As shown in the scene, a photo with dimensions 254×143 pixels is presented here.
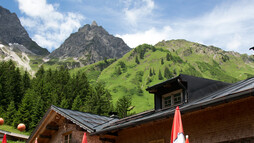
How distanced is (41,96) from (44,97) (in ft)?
2.94

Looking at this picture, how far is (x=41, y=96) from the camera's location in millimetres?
69000

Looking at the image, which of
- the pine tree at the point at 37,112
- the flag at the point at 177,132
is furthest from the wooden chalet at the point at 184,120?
the pine tree at the point at 37,112

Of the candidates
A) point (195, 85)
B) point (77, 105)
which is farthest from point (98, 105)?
point (195, 85)

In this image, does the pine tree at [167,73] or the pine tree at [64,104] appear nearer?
the pine tree at [64,104]

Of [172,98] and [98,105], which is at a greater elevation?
[98,105]

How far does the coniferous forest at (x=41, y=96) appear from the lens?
197 ft

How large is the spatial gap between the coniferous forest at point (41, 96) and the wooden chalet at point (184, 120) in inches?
1626

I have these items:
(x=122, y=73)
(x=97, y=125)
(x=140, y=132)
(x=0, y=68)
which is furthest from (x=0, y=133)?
(x=122, y=73)

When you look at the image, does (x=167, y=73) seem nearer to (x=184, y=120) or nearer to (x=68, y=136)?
(x=68, y=136)

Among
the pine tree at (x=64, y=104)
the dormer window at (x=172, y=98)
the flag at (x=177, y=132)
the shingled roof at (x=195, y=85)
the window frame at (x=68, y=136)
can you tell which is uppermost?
the pine tree at (x=64, y=104)

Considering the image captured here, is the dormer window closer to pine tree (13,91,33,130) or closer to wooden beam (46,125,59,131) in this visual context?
wooden beam (46,125,59,131)

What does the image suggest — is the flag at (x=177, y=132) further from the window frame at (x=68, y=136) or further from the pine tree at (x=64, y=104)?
the pine tree at (x=64, y=104)

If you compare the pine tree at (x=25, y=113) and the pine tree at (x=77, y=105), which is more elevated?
the pine tree at (x=77, y=105)

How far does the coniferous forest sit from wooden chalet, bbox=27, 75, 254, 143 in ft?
135
